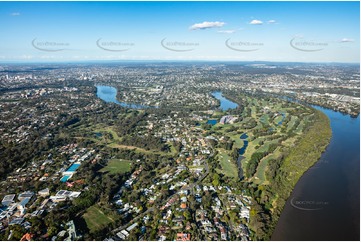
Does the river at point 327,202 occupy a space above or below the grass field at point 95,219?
below

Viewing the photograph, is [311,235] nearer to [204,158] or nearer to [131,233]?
[131,233]

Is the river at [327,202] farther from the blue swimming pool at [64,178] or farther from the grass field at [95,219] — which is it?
the blue swimming pool at [64,178]

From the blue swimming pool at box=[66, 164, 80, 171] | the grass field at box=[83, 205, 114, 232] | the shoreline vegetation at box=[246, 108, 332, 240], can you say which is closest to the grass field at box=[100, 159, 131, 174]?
the blue swimming pool at box=[66, 164, 80, 171]

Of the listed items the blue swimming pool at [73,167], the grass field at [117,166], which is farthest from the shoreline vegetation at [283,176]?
the blue swimming pool at [73,167]

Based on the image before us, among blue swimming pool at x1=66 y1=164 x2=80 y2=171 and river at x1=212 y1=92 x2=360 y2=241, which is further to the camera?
blue swimming pool at x1=66 y1=164 x2=80 y2=171

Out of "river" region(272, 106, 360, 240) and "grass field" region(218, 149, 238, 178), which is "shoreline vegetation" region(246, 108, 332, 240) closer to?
"river" region(272, 106, 360, 240)
